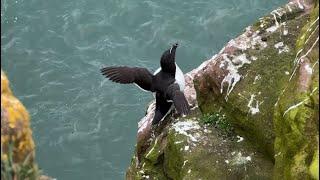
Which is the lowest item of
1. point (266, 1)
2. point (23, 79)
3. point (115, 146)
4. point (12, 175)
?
point (115, 146)

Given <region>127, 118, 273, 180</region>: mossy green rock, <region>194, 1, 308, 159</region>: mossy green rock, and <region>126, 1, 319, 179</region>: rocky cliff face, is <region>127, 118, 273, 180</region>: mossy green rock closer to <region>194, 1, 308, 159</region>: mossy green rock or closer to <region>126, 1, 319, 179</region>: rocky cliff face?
<region>126, 1, 319, 179</region>: rocky cliff face

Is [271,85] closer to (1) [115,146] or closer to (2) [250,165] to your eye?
(2) [250,165]

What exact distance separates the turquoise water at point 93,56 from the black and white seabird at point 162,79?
10.9 meters

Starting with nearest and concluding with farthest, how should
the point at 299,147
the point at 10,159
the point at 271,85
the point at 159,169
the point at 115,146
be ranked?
the point at 10,159, the point at 299,147, the point at 271,85, the point at 159,169, the point at 115,146

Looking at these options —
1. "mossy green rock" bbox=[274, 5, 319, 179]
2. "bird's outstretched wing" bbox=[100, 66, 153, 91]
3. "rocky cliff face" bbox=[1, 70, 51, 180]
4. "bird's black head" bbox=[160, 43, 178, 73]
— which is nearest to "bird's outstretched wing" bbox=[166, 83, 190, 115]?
"bird's black head" bbox=[160, 43, 178, 73]

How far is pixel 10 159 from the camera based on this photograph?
5.64 m

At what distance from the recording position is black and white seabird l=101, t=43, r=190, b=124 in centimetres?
1468

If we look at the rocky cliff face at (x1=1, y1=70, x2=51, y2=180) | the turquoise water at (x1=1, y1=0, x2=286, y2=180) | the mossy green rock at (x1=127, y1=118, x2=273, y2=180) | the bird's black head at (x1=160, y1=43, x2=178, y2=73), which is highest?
the rocky cliff face at (x1=1, y1=70, x2=51, y2=180)

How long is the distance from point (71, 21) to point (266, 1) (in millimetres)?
9212

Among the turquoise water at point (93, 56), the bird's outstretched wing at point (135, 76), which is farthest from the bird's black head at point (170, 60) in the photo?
the turquoise water at point (93, 56)

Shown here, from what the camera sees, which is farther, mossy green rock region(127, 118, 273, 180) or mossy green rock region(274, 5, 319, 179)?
mossy green rock region(127, 118, 273, 180)

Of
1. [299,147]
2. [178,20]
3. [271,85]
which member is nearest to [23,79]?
[178,20]

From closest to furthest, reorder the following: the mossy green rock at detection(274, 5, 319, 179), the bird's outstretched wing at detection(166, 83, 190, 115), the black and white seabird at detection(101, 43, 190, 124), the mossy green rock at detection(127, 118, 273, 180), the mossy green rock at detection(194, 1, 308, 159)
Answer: the mossy green rock at detection(274, 5, 319, 179)
the mossy green rock at detection(127, 118, 273, 180)
the mossy green rock at detection(194, 1, 308, 159)
the bird's outstretched wing at detection(166, 83, 190, 115)
the black and white seabird at detection(101, 43, 190, 124)

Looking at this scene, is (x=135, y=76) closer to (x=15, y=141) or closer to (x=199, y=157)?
(x=199, y=157)
